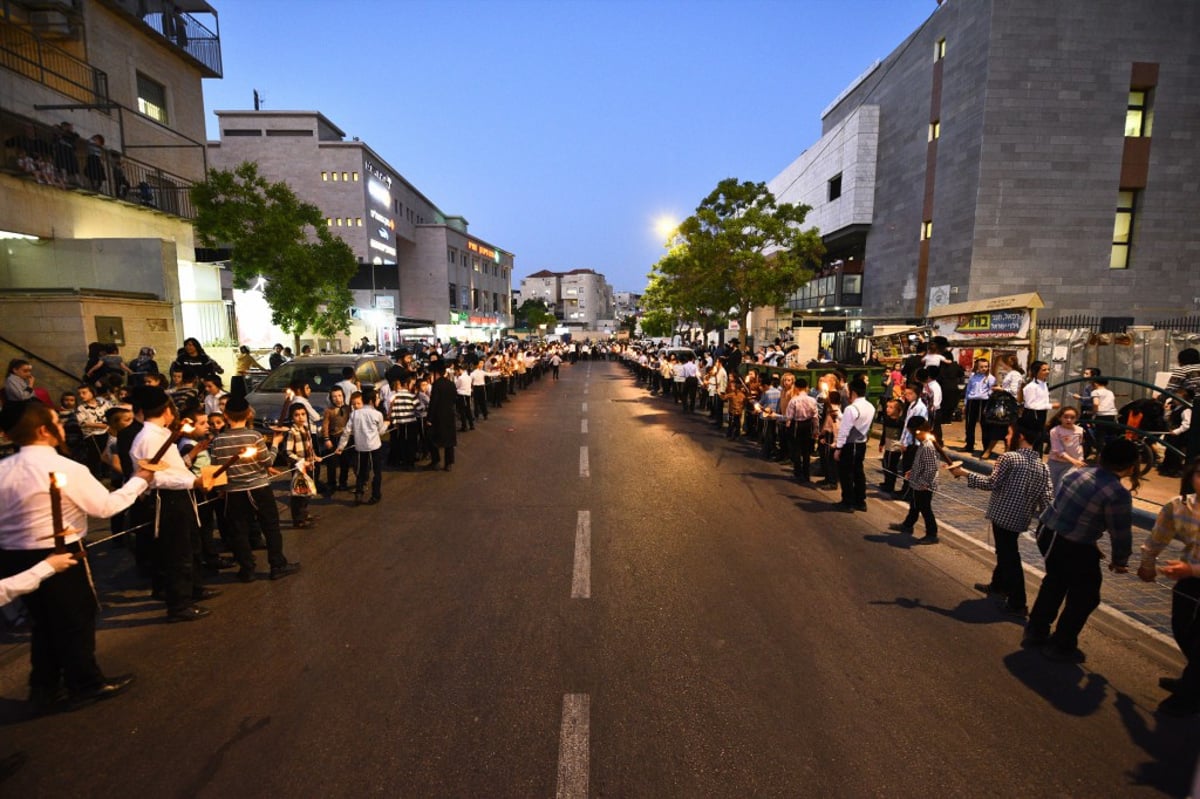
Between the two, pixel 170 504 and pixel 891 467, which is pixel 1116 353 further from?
pixel 170 504

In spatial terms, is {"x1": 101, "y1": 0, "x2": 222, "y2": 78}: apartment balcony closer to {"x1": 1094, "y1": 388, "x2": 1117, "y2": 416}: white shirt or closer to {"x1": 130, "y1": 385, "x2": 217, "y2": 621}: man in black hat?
{"x1": 130, "y1": 385, "x2": 217, "y2": 621}: man in black hat

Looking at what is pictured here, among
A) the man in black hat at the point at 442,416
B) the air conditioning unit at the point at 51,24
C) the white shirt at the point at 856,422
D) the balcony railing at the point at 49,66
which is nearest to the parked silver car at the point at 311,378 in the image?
the man in black hat at the point at 442,416

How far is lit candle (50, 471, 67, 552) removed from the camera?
11.9ft

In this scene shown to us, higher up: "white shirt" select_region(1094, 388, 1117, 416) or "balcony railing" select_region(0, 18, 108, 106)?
"balcony railing" select_region(0, 18, 108, 106)

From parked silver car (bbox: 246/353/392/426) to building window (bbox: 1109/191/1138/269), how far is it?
3050 centimetres

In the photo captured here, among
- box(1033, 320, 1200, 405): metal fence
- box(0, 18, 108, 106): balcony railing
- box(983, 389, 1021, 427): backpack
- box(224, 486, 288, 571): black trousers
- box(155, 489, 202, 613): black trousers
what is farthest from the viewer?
box(0, 18, 108, 106): balcony railing

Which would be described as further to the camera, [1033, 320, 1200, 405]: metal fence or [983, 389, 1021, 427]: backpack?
[1033, 320, 1200, 405]: metal fence

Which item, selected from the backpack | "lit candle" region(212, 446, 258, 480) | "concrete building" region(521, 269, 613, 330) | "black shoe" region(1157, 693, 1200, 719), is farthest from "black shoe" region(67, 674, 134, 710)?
"concrete building" region(521, 269, 613, 330)

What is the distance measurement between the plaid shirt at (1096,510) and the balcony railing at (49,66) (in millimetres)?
22268

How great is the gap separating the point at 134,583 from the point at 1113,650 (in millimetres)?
9216

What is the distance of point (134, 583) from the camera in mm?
5820

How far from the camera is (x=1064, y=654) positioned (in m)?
4.45

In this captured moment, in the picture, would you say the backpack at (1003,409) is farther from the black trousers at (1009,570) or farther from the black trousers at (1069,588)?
the black trousers at (1069,588)

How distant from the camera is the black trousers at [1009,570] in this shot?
16.9 ft
